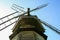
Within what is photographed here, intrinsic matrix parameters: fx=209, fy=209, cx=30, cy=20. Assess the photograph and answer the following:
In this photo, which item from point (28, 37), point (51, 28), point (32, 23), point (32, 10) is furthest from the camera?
point (32, 10)

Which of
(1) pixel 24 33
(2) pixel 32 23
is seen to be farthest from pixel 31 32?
(2) pixel 32 23

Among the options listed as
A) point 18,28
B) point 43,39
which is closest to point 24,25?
point 18,28

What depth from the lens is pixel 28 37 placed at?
1791 cm

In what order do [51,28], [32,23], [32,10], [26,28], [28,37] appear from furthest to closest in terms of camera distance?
[32,10] < [51,28] < [32,23] < [26,28] < [28,37]

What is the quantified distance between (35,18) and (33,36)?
10.2ft

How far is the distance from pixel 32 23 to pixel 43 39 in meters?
2.01

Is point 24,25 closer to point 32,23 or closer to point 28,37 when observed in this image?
point 32,23

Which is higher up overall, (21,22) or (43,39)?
(21,22)

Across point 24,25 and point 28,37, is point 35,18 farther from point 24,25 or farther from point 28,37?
point 28,37

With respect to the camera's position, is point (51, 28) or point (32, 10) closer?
point (51, 28)

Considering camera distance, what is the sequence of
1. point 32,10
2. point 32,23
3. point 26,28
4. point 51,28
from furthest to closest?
point 32,10, point 51,28, point 32,23, point 26,28

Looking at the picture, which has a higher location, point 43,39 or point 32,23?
point 32,23

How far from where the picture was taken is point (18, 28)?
19.9 m

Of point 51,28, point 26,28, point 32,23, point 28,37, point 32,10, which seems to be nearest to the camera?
point 28,37
